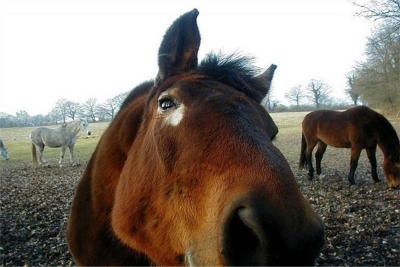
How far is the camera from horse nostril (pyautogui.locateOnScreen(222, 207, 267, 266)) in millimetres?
1296

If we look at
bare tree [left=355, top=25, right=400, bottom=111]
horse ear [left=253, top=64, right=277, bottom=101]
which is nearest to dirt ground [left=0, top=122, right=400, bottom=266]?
horse ear [left=253, top=64, right=277, bottom=101]

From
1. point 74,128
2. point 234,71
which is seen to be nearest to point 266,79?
point 234,71

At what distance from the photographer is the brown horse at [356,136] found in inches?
414

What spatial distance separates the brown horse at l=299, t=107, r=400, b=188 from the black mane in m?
9.56

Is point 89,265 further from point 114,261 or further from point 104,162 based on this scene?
point 104,162

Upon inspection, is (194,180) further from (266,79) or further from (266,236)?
(266,79)

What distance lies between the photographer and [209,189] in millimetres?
1594

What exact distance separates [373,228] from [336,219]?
80 centimetres

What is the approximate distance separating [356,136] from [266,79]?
33.9ft

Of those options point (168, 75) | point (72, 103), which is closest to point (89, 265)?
point (168, 75)

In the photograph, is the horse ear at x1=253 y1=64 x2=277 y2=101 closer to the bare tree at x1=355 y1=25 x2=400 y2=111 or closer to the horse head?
the horse head

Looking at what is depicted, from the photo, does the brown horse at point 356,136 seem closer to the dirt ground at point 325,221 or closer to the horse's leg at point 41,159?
the dirt ground at point 325,221

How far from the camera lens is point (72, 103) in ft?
122

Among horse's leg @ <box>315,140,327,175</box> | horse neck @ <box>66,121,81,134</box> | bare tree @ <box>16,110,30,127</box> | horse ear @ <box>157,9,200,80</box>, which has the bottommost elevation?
bare tree @ <box>16,110,30,127</box>
